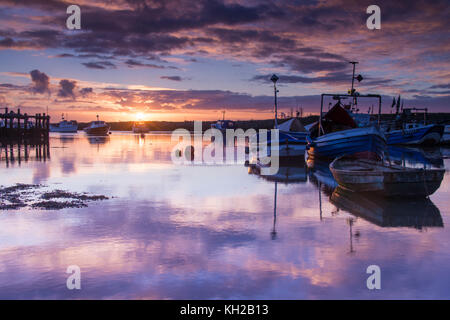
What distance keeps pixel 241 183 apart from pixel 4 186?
9.44 metres

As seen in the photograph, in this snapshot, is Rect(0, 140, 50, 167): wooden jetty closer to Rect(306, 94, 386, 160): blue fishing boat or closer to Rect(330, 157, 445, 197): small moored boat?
Rect(306, 94, 386, 160): blue fishing boat

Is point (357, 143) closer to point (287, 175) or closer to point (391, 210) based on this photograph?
point (287, 175)

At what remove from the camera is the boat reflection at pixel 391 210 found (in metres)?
10.5

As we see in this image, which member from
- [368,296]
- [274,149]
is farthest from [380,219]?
[274,149]

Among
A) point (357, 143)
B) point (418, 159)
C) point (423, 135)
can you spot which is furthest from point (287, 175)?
point (423, 135)

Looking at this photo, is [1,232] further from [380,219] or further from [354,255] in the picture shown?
[380,219]

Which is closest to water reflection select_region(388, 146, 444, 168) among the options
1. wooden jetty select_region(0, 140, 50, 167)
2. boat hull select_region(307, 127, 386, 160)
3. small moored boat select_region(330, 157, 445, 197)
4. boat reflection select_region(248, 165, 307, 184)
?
boat hull select_region(307, 127, 386, 160)

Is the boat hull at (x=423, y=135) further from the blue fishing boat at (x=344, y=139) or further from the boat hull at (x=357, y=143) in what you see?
the boat hull at (x=357, y=143)

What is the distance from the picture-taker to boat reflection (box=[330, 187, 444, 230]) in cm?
1049

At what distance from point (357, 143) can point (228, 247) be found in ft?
53.1

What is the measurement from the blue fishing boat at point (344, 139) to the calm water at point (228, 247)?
26.7 feet
